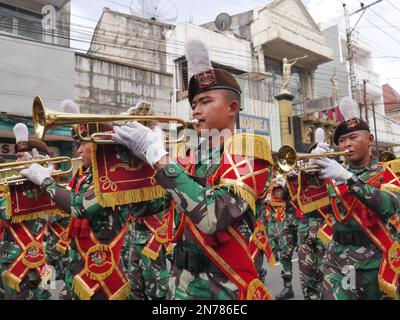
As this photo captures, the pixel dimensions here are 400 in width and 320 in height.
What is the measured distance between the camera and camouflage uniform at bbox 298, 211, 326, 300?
594 centimetres

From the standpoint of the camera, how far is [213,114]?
2.56 m

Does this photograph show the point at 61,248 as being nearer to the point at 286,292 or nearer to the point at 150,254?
the point at 150,254

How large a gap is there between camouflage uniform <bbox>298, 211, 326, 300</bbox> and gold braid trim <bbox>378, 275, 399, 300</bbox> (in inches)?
85.7

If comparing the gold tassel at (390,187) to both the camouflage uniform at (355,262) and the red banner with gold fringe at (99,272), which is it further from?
the red banner with gold fringe at (99,272)

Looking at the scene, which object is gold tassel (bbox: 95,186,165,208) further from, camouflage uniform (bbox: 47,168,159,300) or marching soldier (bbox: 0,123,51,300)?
marching soldier (bbox: 0,123,51,300)

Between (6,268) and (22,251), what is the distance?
0.25m

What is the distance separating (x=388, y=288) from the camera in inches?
146

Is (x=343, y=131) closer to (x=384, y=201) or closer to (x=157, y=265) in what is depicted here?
(x=384, y=201)

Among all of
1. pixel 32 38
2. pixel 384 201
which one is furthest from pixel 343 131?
pixel 32 38

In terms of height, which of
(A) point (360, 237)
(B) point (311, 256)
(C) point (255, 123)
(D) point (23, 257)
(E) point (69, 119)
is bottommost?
(B) point (311, 256)

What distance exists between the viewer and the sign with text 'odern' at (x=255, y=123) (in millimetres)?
19703

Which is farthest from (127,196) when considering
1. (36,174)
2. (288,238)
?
(288,238)

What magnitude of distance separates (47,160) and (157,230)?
193 cm

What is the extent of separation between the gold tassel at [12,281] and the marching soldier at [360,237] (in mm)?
3471
